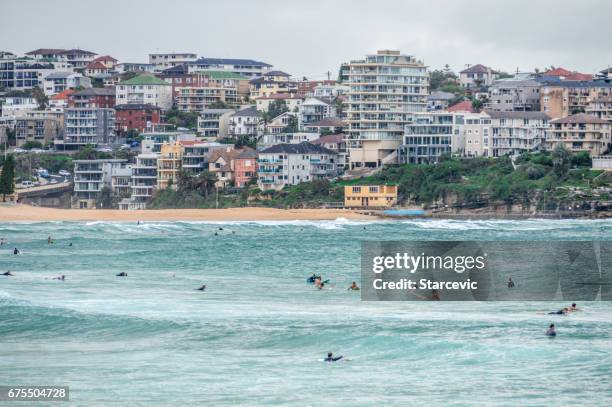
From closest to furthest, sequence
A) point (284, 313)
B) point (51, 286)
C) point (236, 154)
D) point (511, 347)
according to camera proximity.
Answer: point (511, 347), point (284, 313), point (51, 286), point (236, 154)

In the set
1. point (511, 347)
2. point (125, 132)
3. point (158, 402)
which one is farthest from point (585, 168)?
point (158, 402)

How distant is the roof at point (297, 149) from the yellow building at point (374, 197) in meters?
12.4

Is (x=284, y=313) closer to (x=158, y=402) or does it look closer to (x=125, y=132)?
(x=158, y=402)

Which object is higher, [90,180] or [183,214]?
[90,180]

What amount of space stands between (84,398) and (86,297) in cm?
2061

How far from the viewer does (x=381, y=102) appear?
146 m

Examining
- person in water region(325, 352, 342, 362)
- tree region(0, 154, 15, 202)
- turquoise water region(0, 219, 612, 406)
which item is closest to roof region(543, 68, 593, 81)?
tree region(0, 154, 15, 202)

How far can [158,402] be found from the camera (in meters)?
38.2

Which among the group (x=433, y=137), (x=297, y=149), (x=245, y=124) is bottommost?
(x=297, y=149)

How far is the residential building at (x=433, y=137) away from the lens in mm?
140625

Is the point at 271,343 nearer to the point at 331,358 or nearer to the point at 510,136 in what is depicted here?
the point at 331,358

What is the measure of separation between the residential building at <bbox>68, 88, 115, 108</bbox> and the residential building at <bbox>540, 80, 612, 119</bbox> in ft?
184

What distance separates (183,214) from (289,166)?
1811cm

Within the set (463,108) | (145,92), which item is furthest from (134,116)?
(463,108)
